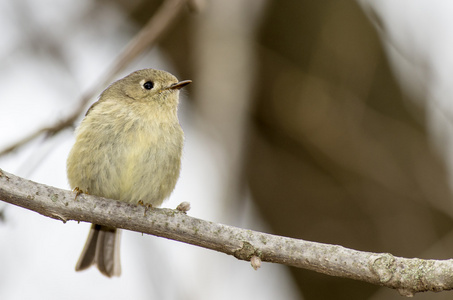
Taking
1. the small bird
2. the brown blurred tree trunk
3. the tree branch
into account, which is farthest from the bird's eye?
the tree branch

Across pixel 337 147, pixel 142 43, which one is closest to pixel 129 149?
pixel 142 43

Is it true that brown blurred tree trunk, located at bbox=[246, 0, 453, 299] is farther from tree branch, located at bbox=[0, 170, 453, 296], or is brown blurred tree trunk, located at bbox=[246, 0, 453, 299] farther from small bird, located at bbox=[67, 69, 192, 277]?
tree branch, located at bbox=[0, 170, 453, 296]

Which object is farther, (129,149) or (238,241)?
(129,149)

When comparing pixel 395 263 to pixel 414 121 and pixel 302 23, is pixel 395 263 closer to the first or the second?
pixel 414 121

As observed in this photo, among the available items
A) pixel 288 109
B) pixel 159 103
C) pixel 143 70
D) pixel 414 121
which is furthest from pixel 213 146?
pixel 414 121

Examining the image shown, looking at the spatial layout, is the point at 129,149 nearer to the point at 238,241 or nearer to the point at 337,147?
the point at 238,241

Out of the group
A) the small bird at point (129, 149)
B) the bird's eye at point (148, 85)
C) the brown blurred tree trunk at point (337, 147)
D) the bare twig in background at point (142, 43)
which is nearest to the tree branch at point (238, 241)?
the bare twig in background at point (142, 43)

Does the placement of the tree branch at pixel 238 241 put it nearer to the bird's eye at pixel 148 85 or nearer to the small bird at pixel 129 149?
the small bird at pixel 129 149
